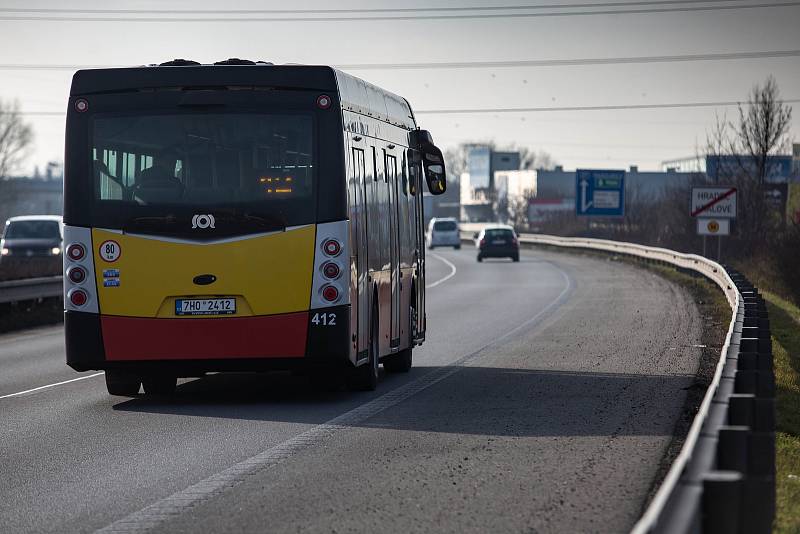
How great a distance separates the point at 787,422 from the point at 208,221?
16.1ft

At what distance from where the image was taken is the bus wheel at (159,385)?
14195 millimetres

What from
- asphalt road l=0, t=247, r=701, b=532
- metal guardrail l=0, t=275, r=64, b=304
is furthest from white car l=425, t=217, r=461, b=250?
asphalt road l=0, t=247, r=701, b=532

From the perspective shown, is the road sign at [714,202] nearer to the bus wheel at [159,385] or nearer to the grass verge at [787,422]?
the grass verge at [787,422]

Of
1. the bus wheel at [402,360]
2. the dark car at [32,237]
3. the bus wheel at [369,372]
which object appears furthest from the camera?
the dark car at [32,237]

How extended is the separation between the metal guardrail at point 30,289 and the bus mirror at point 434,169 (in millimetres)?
11032

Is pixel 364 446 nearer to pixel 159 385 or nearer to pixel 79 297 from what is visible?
pixel 79 297

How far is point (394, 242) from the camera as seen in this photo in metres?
15.7

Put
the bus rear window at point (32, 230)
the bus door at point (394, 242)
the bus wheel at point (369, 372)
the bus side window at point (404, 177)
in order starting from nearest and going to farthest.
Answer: the bus wheel at point (369, 372)
the bus door at point (394, 242)
the bus side window at point (404, 177)
the bus rear window at point (32, 230)

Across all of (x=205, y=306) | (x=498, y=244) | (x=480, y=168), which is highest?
(x=205, y=306)

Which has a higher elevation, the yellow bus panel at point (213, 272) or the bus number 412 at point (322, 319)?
the yellow bus panel at point (213, 272)

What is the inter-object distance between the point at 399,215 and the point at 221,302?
3.76 metres

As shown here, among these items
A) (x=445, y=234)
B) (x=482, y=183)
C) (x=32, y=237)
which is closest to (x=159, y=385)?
(x=32, y=237)

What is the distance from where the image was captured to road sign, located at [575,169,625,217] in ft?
252

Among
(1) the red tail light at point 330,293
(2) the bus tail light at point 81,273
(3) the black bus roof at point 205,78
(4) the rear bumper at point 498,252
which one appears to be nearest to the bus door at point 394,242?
(3) the black bus roof at point 205,78
